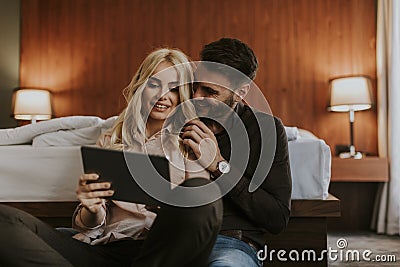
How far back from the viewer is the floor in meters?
2.25

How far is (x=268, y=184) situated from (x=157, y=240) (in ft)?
1.55

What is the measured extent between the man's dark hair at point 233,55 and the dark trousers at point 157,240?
51 cm

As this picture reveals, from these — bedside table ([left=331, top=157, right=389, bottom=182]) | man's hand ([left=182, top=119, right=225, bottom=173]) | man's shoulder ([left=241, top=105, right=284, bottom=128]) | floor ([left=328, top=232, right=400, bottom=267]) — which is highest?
man's shoulder ([left=241, top=105, right=284, bottom=128])

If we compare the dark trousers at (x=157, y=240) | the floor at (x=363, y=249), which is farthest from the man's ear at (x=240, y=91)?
the floor at (x=363, y=249)

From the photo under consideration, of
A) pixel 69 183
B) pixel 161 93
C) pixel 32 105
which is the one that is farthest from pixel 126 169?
pixel 32 105

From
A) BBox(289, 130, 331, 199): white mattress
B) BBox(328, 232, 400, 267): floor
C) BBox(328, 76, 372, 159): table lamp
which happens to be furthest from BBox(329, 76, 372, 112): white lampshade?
BBox(289, 130, 331, 199): white mattress

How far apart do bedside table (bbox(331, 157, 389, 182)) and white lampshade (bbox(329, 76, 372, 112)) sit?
39cm

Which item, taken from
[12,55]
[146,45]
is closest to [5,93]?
[12,55]

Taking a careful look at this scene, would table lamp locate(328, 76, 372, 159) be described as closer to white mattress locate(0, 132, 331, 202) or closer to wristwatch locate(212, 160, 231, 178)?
white mattress locate(0, 132, 331, 202)

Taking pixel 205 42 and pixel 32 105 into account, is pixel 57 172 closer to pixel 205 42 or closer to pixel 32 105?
pixel 32 105

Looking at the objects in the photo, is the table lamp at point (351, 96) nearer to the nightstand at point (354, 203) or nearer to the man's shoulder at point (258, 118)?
the nightstand at point (354, 203)

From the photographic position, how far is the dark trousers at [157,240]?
0.92 metres

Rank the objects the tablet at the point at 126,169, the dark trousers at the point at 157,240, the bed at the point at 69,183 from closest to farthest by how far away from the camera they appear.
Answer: the dark trousers at the point at 157,240
the tablet at the point at 126,169
the bed at the point at 69,183

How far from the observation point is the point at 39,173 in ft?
5.74
